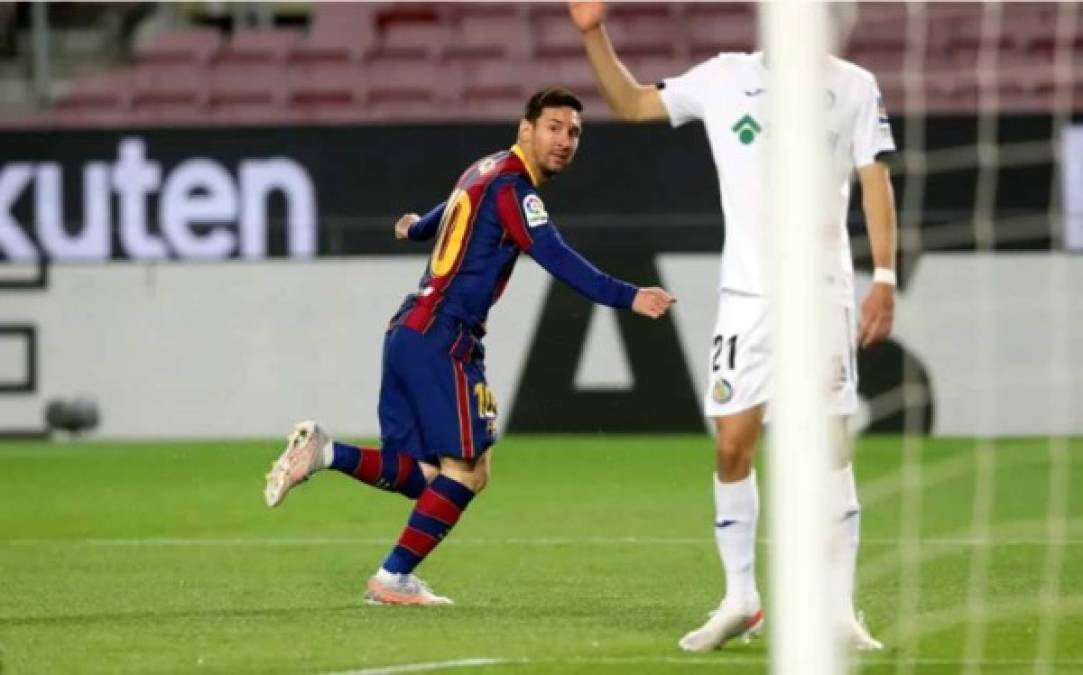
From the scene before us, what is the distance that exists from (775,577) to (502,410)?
10.7 meters

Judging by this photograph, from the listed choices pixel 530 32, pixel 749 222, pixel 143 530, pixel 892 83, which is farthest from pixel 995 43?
pixel 749 222

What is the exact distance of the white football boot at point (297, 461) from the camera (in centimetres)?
791

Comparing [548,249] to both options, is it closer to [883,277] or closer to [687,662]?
[883,277]

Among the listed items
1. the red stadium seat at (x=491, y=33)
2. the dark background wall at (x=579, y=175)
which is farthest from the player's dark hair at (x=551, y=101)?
the red stadium seat at (x=491, y=33)

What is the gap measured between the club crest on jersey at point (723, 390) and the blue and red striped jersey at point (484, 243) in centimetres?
115

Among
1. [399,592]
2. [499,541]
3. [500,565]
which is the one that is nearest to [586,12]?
[399,592]

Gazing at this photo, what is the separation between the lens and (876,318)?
20.6 ft

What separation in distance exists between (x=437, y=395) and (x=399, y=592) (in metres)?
0.67

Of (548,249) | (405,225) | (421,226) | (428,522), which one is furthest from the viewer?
(405,225)

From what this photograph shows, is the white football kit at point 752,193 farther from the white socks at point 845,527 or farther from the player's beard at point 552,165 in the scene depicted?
the player's beard at point 552,165

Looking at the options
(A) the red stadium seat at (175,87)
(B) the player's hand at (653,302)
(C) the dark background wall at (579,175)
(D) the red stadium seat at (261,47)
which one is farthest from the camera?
(D) the red stadium seat at (261,47)

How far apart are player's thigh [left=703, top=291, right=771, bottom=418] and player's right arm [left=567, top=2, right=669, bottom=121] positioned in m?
0.58

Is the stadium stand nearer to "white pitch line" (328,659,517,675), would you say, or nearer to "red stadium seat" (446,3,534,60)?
"red stadium seat" (446,3,534,60)

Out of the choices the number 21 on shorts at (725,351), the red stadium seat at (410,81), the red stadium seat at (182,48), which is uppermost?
the number 21 on shorts at (725,351)
